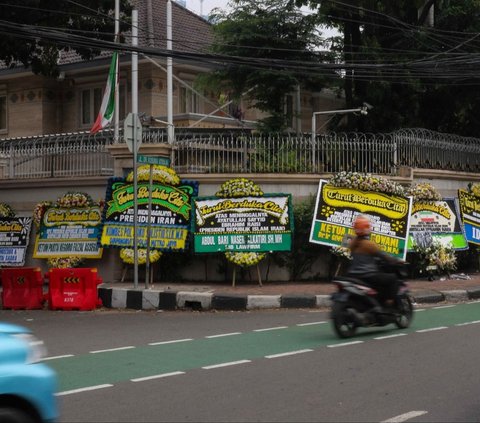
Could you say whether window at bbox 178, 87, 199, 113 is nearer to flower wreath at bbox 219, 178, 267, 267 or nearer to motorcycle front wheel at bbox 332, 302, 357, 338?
flower wreath at bbox 219, 178, 267, 267

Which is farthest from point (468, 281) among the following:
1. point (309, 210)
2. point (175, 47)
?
point (175, 47)

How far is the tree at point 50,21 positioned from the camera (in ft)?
55.1

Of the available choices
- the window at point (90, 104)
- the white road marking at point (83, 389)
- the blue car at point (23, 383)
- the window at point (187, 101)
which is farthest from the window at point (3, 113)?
the blue car at point (23, 383)

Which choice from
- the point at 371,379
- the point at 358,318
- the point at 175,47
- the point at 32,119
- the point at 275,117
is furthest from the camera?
the point at 32,119

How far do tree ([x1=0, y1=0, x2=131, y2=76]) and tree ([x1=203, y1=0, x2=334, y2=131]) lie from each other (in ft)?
11.0

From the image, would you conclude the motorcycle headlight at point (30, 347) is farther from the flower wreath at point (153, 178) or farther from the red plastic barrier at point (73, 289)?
the flower wreath at point (153, 178)

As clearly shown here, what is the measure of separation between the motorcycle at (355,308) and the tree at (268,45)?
11.4 m

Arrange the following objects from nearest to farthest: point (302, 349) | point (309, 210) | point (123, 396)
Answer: point (123, 396) < point (302, 349) < point (309, 210)

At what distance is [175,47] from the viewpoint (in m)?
24.0

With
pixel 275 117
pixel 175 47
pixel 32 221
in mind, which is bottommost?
pixel 32 221

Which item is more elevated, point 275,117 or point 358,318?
point 275,117

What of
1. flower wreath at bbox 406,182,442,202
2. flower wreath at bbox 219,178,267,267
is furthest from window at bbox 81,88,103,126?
flower wreath at bbox 406,182,442,202

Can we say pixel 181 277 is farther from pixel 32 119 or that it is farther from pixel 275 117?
pixel 32 119

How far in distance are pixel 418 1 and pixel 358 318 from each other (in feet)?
43.3
